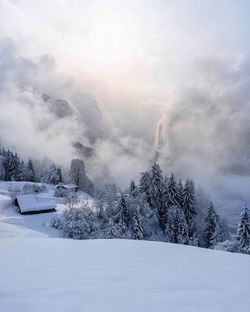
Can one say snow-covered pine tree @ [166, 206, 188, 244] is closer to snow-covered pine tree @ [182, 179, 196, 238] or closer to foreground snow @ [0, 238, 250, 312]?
snow-covered pine tree @ [182, 179, 196, 238]

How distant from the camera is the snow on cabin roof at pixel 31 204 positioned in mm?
49875

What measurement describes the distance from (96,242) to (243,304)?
521cm

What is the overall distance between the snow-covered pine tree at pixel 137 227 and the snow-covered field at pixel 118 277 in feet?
116

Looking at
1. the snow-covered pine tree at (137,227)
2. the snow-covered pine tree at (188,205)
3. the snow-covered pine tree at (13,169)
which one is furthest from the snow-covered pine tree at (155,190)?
the snow-covered pine tree at (13,169)

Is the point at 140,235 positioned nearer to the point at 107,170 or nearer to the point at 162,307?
the point at 162,307

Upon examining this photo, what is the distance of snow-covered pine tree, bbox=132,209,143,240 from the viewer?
43469 mm

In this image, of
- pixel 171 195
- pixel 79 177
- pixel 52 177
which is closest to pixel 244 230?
pixel 171 195

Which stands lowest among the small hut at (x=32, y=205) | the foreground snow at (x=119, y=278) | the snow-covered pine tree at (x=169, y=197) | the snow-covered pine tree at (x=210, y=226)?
the snow-covered pine tree at (x=210, y=226)

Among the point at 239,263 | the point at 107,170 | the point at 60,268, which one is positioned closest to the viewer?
the point at 60,268

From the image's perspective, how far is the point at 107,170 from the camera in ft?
610

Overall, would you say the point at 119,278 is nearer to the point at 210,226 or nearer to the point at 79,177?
the point at 210,226

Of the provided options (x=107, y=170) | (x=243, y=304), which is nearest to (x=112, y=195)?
(x=243, y=304)

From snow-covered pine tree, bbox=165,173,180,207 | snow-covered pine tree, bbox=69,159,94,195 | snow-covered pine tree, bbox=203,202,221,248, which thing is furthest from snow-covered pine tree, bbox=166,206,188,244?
snow-covered pine tree, bbox=69,159,94,195

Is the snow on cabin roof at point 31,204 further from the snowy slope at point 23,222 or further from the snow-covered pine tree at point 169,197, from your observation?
the snow-covered pine tree at point 169,197
